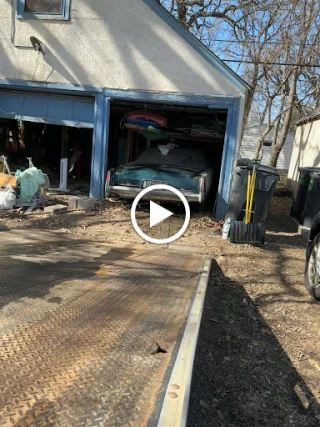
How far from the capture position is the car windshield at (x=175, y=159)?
8.91 m

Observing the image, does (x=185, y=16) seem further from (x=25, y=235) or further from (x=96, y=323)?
(x=96, y=323)

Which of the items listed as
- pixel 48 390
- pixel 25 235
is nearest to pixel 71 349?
pixel 48 390

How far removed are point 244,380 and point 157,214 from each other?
243 inches

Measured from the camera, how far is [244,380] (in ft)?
8.73

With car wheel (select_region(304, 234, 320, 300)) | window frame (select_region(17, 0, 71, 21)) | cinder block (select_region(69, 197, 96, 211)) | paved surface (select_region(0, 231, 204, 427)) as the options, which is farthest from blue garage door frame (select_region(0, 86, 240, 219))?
paved surface (select_region(0, 231, 204, 427))

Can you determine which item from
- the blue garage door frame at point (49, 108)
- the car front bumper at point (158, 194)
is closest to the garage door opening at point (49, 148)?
the blue garage door frame at point (49, 108)

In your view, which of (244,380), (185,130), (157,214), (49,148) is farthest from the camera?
(49,148)

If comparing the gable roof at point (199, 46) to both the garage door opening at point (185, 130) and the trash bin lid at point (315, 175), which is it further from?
the trash bin lid at point (315, 175)

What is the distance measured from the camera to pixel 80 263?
3881 mm

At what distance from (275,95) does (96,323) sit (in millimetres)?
21698

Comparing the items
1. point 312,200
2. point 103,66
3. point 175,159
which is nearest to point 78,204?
point 175,159

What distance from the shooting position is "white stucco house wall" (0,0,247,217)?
894 centimetres

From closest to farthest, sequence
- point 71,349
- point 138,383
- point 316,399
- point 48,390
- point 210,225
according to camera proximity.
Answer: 1. point 48,390
2. point 138,383
3. point 71,349
4. point 316,399
5. point 210,225

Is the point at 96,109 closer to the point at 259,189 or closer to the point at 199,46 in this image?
the point at 199,46
